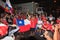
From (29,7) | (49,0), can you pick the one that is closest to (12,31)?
(29,7)

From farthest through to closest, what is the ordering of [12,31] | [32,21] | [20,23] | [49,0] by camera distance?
1. [49,0]
2. [32,21]
3. [20,23]
4. [12,31]

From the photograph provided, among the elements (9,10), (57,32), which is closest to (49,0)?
(9,10)

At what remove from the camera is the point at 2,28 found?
623cm

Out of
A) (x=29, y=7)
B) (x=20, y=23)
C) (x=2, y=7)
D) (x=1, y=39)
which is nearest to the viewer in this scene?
(x=1, y=39)

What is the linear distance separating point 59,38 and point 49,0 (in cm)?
2039

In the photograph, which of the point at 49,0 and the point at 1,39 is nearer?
the point at 1,39

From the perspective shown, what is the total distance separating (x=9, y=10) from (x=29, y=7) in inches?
264

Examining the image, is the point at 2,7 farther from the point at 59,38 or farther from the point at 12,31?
the point at 59,38

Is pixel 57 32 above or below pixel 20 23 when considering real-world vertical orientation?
above

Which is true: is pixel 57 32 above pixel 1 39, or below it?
above

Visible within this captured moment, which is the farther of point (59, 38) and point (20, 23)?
point (20, 23)

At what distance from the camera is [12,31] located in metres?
7.09

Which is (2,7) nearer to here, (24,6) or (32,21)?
(32,21)

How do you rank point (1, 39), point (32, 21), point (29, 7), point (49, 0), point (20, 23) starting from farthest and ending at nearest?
1. point (49, 0)
2. point (29, 7)
3. point (32, 21)
4. point (20, 23)
5. point (1, 39)
